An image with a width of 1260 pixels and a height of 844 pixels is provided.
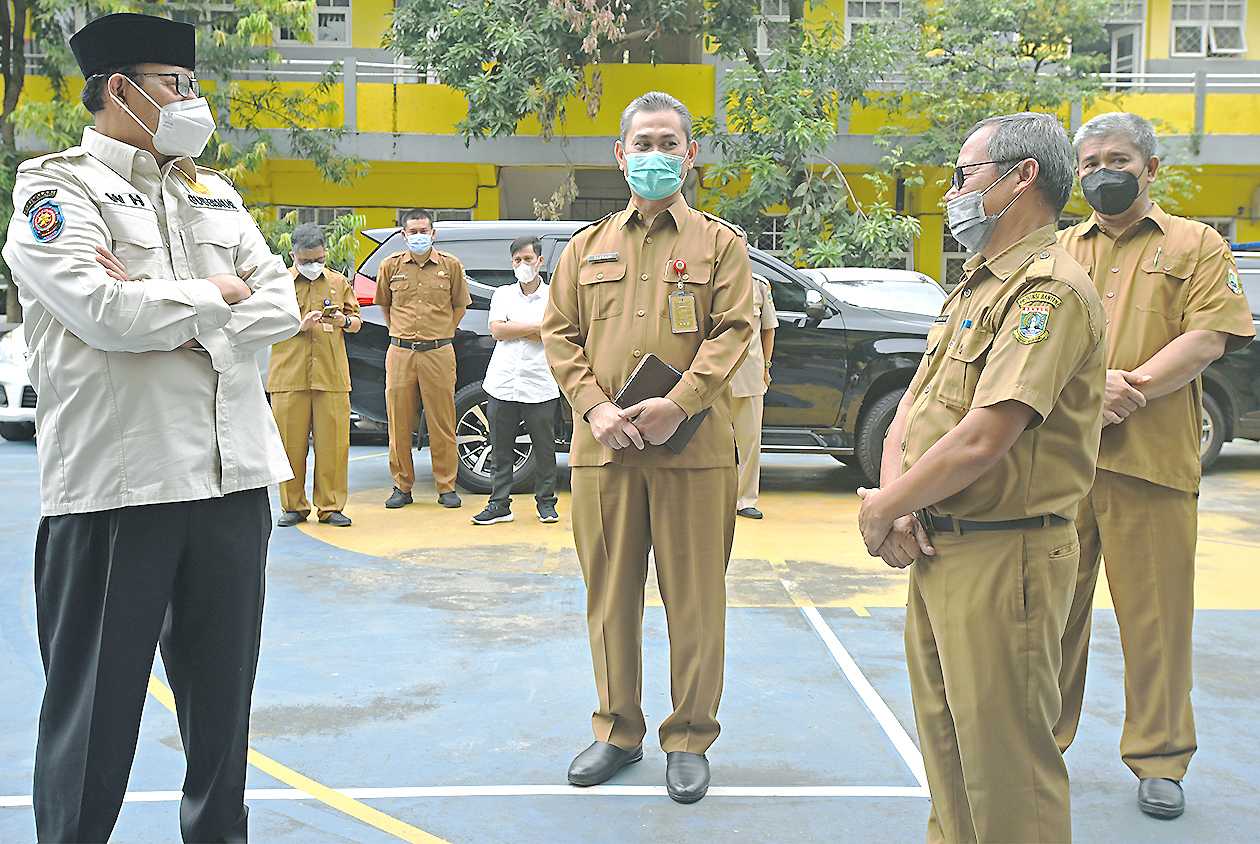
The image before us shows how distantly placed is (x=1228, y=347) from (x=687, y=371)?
1.62m

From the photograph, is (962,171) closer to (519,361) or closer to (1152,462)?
(1152,462)

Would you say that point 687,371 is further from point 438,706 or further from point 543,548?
point 543,548

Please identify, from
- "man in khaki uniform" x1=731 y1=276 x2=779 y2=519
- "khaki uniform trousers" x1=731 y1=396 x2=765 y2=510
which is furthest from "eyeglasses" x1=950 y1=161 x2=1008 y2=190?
"khaki uniform trousers" x1=731 y1=396 x2=765 y2=510

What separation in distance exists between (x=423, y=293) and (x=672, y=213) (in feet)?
16.2

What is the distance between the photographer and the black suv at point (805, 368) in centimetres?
929

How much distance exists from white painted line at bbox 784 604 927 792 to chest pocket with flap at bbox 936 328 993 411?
1.19 meters

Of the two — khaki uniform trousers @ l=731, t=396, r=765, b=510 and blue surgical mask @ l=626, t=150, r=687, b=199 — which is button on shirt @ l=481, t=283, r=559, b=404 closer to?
khaki uniform trousers @ l=731, t=396, r=765, b=510

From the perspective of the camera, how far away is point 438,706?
180 inches

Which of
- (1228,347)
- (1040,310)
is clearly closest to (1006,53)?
(1228,347)

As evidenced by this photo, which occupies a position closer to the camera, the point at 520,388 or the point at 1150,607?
the point at 1150,607

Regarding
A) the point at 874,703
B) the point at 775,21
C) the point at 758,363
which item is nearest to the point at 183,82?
the point at 874,703

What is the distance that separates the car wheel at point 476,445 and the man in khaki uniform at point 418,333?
1.37 feet

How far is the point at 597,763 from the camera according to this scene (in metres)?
3.86

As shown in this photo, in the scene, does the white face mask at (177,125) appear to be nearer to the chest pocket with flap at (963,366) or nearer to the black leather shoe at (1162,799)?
the chest pocket with flap at (963,366)
